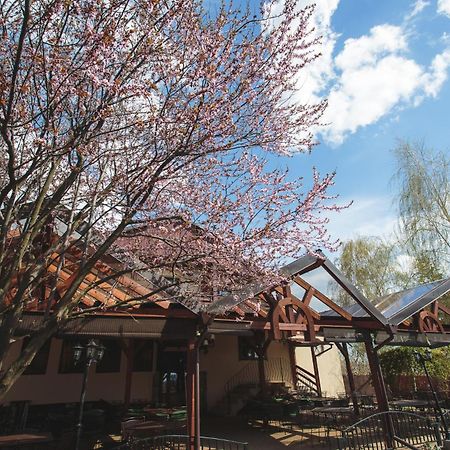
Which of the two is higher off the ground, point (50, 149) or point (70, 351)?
point (50, 149)

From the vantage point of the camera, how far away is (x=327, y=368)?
17.7m

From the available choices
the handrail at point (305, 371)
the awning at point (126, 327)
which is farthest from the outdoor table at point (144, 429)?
the handrail at point (305, 371)

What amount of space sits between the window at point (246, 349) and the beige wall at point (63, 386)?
172 inches

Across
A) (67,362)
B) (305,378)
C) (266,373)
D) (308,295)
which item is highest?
(308,295)

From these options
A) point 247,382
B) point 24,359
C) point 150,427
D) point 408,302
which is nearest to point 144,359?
point 247,382

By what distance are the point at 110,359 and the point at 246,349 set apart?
5.99 meters

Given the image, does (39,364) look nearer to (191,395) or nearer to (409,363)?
(191,395)

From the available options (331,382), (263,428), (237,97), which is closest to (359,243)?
(331,382)

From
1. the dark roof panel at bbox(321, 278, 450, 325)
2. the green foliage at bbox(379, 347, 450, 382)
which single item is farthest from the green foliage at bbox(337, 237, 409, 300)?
the dark roof panel at bbox(321, 278, 450, 325)

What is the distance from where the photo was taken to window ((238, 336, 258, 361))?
14.9m

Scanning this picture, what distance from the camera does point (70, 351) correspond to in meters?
11.1

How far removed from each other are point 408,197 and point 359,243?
20.0 feet

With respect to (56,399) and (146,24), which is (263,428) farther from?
(146,24)

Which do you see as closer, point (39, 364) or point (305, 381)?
point (39, 364)
